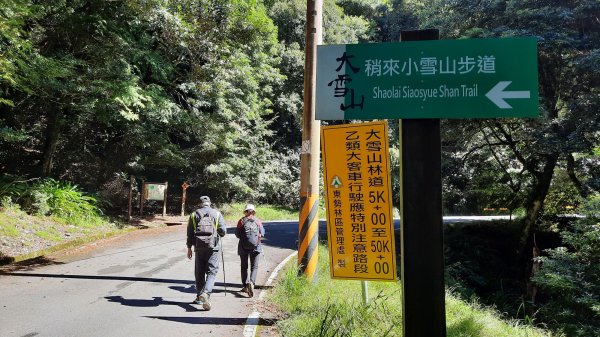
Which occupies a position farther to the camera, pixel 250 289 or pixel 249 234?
pixel 249 234

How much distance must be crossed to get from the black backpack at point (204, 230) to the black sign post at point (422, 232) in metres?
4.40

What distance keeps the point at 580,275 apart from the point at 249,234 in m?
6.99

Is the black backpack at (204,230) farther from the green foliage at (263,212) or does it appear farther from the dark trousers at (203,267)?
the green foliage at (263,212)

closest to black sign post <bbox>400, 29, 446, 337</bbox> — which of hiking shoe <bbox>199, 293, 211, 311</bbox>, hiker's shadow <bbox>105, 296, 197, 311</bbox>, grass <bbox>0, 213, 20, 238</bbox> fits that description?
hiking shoe <bbox>199, 293, 211, 311</bbox>

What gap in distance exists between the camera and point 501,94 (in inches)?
117

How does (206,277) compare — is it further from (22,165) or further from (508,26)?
(22,165)

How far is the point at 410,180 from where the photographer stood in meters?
3.05

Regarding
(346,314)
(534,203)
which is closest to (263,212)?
(534,203)

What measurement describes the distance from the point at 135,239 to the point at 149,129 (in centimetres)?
521

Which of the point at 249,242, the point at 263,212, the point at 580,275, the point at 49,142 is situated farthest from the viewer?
the point at 263,212

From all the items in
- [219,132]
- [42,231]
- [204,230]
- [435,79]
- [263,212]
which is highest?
[219,132]

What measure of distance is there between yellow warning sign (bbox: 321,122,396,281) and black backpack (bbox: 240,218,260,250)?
3.05m

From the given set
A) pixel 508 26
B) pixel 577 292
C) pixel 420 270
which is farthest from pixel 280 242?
pixel 420 270

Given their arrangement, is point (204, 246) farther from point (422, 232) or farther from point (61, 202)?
Answer: point (61, 202)
